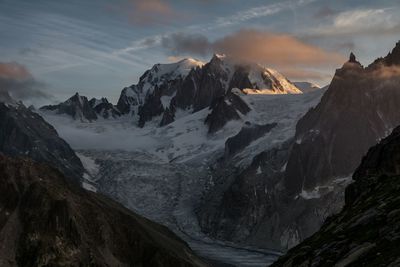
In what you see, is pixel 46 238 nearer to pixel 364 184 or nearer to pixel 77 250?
pixel 77 250

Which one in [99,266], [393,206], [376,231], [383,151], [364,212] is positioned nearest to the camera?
[376,231]

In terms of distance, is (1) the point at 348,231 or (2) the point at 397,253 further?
(1) the point at 348,231

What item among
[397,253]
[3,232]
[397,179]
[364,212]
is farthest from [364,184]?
[3,232]

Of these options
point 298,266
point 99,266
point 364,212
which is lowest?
point 99,266

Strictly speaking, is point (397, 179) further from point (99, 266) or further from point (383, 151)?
point (99, 266)

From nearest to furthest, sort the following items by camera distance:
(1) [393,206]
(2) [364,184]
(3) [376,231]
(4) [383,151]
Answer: (3) [376,231] → (1) [393,206] → (2) [364,184] → (4) [383,151]

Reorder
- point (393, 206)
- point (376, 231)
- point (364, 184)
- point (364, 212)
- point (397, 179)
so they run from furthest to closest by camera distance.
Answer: point (364, 184), point (397, 179), point (364, 212), point (393, 206), point (376, 231)

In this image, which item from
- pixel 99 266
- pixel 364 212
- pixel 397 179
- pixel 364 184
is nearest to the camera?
pixel 364 212

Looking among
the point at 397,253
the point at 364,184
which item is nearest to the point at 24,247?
the point at 364,184

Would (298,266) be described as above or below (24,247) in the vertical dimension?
above
